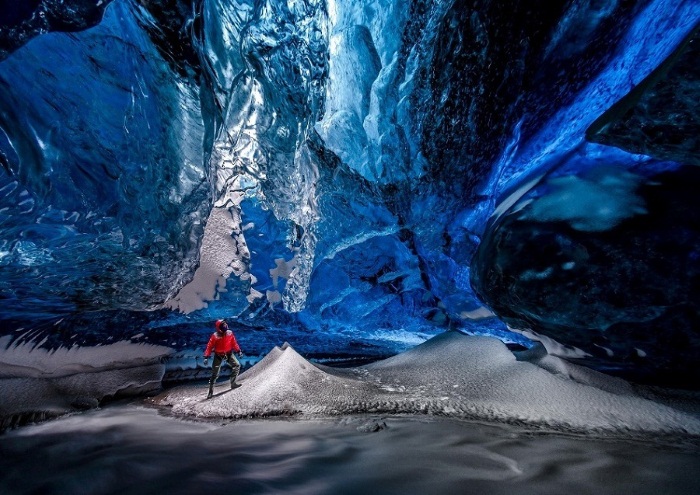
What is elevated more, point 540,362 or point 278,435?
point 540,362

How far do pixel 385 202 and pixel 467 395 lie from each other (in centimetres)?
261

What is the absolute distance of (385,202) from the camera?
418cm

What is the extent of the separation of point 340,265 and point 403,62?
3.52 m

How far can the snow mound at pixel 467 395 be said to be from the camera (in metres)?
2.32

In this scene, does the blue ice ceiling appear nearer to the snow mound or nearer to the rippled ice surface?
the snow mound

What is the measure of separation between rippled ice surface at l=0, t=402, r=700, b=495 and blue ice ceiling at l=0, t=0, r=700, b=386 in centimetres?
114

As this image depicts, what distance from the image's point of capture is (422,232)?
4359mm

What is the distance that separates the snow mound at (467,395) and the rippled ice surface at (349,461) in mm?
278

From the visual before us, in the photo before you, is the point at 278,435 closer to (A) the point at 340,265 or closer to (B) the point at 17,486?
(B) the point at 17,486

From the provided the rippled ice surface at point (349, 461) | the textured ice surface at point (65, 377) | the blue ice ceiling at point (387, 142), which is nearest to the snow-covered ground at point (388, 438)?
the rippled ice surface at point (349, 461)

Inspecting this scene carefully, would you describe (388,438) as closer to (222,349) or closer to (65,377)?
(222,349)

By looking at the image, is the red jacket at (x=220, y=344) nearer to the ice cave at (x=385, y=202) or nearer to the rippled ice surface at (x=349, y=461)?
the ice cave at (x=385, y=202)

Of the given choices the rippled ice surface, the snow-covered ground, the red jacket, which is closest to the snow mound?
the snow-covered ground

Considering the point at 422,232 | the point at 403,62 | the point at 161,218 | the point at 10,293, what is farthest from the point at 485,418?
the point at 10,293
